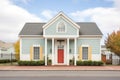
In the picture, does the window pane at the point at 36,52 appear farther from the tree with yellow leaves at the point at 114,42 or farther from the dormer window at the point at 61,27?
the tree with yellow leaves at the point at 114,42

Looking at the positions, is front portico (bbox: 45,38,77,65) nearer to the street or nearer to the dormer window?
the dormer window

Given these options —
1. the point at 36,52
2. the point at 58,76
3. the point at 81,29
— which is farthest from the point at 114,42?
the point at 58,76

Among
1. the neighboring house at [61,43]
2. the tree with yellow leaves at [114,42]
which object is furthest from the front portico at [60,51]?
the tree with yellow leaves at [114,42]

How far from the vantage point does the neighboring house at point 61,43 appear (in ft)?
136

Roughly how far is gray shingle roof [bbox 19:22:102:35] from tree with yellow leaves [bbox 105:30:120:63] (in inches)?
135

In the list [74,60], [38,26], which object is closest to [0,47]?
[38,26]

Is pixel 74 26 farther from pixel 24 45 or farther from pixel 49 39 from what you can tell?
pixel 24 45

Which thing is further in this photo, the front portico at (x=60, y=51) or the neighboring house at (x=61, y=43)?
the front portico at (x=60, y=51)

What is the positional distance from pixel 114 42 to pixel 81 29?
5593 mm

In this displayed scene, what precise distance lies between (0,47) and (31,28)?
5208cm

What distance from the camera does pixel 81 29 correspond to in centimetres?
4425

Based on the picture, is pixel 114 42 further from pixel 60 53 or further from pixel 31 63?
pixel 31 63

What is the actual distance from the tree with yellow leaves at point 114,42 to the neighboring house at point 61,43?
12.5ft

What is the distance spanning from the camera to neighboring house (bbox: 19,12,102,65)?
136ft
